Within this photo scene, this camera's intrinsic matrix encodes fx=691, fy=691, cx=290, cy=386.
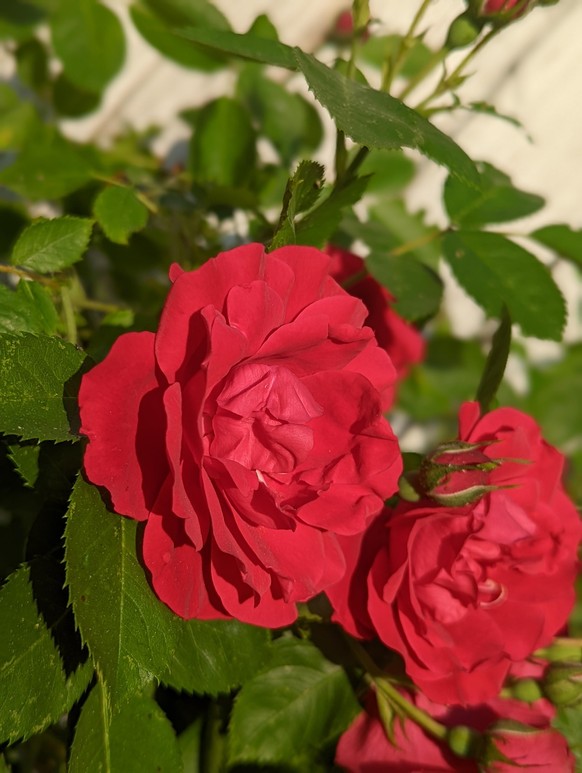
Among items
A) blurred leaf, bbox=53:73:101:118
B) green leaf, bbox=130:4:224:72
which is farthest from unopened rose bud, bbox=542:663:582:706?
blurred leaf, bbox=53:73:101:118

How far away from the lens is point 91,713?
435 mm

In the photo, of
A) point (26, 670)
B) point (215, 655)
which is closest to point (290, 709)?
point (215, 655)

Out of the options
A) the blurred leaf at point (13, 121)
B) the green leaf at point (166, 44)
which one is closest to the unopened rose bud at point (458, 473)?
the green leaf at point (166, 44)

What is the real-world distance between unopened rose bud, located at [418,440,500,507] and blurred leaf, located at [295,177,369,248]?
→ 0.16 metres

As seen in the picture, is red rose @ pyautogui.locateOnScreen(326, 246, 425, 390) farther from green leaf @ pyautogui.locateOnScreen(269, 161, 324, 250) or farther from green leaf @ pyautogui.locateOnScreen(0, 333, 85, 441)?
green leaf @ pyautogui.locateOnScreen(0, 333, 85, 441)

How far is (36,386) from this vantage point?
1.19 ft

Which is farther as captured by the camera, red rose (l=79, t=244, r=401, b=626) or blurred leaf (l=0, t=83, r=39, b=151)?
blurred leaf (l=0, t=83, r=39, b=151)

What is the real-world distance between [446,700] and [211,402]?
0.26 m

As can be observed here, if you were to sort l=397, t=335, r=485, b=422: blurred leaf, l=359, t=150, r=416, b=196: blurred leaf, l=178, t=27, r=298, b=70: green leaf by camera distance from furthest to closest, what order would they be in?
l=397, t=335, r=485, b=422: blurred leaf < l=359, t=150, r=416, b=196: blurred leaf < l=178, t=27, r=298, b=70: green leaf

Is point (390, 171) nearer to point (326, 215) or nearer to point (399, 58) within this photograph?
point (399, 58)

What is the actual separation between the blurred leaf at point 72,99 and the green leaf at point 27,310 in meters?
0.51

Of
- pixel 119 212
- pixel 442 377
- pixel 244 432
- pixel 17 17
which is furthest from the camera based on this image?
pixel 442 377

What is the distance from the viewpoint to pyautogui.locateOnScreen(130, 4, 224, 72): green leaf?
759 millimetres

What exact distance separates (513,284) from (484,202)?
4.3 inches
